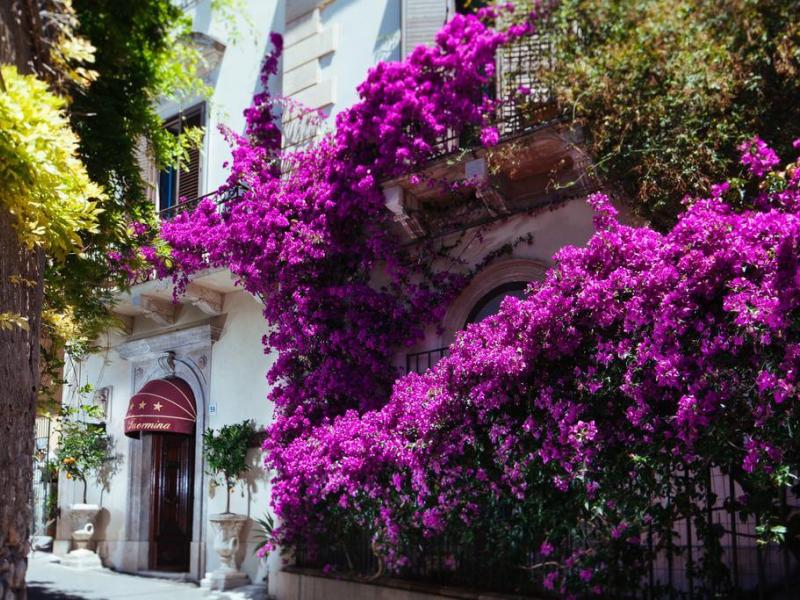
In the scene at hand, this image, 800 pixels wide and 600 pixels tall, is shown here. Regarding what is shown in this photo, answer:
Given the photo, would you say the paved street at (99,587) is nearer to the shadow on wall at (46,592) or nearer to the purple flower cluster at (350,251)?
the shadow on wall at (46,592)

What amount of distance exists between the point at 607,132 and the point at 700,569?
4.19 metres

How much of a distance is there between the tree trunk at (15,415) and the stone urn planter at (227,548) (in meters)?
7.19

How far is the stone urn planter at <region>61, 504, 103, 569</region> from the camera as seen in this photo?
13703 mm

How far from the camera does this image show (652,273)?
618 centimetres

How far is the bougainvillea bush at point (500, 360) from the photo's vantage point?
18.6 ft

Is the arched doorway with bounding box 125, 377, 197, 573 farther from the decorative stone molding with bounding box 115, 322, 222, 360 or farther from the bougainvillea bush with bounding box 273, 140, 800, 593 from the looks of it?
the bougainvillea bush with bounding box 273, 140, 800, 593

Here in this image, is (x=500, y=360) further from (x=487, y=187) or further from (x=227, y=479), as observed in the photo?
(x=227, y=479)

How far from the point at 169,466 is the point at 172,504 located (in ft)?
2.07

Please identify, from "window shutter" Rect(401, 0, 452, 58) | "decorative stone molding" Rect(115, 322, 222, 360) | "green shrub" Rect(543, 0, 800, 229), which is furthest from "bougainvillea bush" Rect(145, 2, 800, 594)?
"decorative stone molding" Rect(115, 322, 222, 360)

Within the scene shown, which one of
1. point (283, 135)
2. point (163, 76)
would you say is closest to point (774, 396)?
point (163, 76)

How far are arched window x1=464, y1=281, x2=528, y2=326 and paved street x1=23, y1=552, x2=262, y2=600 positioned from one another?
4.73 m

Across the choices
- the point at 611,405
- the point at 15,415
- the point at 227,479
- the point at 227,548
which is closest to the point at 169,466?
the point at 227,479

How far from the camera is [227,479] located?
38.4 feet

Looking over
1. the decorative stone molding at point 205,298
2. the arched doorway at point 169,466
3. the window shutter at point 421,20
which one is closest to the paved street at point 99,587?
the arched doorway at point 169,466
